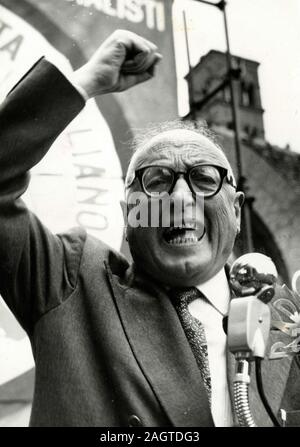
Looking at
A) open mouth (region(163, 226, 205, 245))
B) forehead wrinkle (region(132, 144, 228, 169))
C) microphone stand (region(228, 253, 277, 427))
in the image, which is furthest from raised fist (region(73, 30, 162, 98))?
microphone stand (region(228, 253, 277, 427))

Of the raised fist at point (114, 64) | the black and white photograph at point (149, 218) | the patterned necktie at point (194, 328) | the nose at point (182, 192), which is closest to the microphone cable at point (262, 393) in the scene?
the black and white photograph at point (149, 218)

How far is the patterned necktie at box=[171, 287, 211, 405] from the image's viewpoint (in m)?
1.17

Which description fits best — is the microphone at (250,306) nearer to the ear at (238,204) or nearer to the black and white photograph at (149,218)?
the black and white photograph at (149,218)

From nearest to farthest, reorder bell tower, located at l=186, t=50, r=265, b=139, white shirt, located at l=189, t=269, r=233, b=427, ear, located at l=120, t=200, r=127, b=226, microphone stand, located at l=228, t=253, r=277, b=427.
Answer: microphone stand, located at l=228, t=253, r=277, b=427 < white shirt, located at l=189, t=269, r=233, b=427 < ear, located at l=120, t=200, r=127, b=226 < bell tower, located at l=186, t=50, r=265, b=139

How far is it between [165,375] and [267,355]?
0.22 metres

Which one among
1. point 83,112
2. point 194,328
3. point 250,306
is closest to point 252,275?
point 250,306

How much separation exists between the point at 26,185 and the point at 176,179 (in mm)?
309

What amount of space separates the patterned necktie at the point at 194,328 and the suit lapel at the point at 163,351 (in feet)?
0.08

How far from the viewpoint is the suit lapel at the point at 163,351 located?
3.61ft

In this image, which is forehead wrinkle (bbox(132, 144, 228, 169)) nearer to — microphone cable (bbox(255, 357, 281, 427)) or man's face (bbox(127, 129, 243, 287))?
man's face (bbox(127, 129, 243, 287))

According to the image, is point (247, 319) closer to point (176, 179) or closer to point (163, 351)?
point (163, 351)

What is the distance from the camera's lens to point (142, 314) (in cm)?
119

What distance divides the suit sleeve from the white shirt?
27cm
